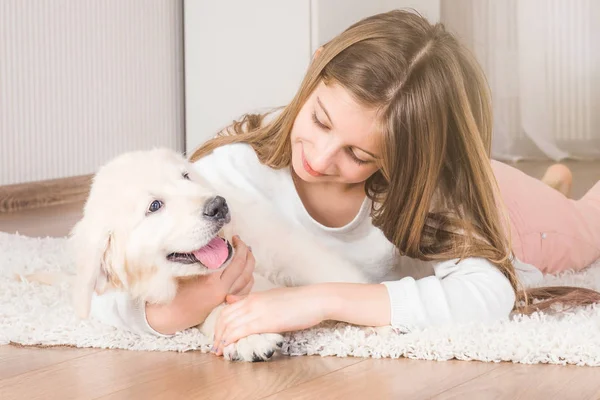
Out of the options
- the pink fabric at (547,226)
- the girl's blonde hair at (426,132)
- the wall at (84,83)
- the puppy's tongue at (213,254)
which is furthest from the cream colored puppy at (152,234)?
the wall at (84,83)

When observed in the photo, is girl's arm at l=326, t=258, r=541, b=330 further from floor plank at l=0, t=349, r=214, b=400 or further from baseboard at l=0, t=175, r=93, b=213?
baseboard at l=0, t=175, r=93, b=213

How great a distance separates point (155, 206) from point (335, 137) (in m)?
0.39

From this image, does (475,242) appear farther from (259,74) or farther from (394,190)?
(259,74)

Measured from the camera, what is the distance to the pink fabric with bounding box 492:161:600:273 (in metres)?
2.24

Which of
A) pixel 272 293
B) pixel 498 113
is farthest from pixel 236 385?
pixel 498 113

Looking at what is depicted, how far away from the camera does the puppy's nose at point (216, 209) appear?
1455mm

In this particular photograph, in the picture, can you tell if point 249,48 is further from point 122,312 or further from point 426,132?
point 122,312

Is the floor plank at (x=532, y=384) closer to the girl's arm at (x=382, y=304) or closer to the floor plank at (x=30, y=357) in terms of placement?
the girl's arm at (x=382, y=304)

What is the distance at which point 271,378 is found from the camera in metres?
1.39

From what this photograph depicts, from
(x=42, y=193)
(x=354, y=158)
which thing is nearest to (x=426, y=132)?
(x=354, y=158)

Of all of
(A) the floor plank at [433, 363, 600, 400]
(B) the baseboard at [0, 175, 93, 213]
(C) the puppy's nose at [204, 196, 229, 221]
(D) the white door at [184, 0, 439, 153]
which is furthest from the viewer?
(D) the white door at [184, 0, 439, 153]

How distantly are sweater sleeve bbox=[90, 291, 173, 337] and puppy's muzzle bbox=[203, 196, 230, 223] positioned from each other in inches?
9.7

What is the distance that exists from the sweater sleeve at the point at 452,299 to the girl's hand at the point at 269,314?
16cm

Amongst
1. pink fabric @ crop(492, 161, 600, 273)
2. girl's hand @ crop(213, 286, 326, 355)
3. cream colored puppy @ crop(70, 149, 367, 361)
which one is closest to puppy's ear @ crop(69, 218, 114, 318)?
cream colored puppy @ crop(70, 149, 367, 361)
